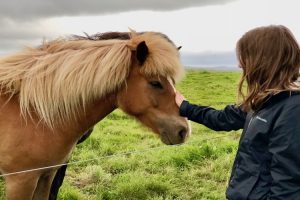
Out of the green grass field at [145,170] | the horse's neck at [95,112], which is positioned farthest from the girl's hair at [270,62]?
the green grass field at [145,170]

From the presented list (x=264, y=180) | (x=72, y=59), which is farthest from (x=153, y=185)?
(x=264, y=180)

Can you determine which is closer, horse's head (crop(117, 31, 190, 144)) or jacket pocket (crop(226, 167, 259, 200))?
jacket pocket (crop(226, 167, 259, 200))

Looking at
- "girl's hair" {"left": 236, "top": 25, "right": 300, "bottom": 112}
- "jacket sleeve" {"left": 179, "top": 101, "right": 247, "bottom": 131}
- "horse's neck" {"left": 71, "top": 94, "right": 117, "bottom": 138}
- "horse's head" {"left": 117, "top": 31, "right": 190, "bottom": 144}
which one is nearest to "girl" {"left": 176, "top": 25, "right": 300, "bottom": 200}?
"girl's hair" {"left": 236, "top": 25, "right": 300, "bottom": 112}

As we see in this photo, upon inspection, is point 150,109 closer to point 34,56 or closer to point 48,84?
point 48,84

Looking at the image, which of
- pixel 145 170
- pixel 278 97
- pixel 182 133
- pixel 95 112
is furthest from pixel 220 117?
pixel 145 170

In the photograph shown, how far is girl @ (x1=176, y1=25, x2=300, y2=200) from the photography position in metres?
2.10

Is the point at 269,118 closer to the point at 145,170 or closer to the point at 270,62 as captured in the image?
the point at 270,62

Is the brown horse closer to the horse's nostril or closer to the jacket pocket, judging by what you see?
the horse's nostril

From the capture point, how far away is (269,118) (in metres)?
2.19

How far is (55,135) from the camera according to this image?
3.21 m

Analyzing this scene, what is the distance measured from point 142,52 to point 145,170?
3.16 m

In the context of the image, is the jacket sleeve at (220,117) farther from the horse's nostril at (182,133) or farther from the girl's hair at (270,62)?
the girl's hair at (270,62)

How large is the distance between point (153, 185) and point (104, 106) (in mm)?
2178

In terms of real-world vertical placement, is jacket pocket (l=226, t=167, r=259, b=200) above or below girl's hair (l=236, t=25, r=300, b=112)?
below
